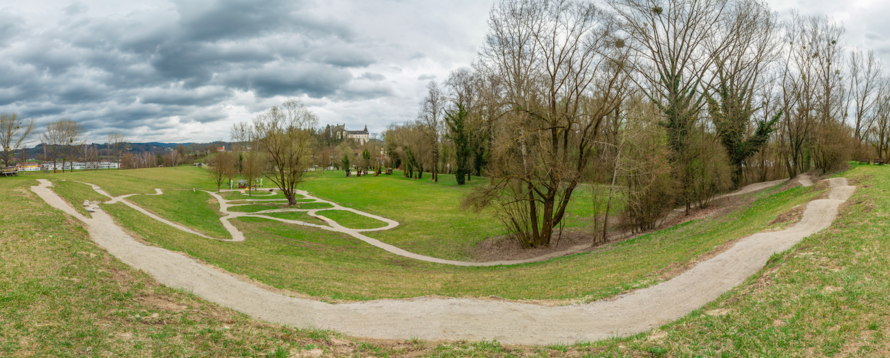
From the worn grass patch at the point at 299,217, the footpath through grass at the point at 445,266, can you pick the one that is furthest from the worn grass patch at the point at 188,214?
the worn grass patch at the point at 299,217

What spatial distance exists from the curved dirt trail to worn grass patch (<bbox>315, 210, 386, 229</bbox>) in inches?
737

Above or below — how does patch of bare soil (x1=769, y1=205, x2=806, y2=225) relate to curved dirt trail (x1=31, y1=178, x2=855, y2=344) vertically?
above

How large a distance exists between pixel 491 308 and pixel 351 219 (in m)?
25.9

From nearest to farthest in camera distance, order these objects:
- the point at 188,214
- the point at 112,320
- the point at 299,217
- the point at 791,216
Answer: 1. the point at 112,320
2. the point at 791,216
3. the point at 188,214
4. the point at 299,217

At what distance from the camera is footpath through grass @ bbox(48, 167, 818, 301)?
12281 mm

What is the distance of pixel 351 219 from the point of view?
Result: 34.0 meters

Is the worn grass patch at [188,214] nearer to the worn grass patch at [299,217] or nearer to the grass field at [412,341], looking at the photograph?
the worn grass patch at [299,217]

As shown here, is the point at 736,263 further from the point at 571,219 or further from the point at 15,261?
the point at 571,219

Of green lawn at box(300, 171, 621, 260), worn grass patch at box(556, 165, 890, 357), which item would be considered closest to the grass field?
worn grass patch at box(556, 165, 890, 357)

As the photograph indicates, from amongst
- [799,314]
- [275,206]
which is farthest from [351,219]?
[799,314]

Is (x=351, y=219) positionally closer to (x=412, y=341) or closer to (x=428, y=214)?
(x=428, y=214)

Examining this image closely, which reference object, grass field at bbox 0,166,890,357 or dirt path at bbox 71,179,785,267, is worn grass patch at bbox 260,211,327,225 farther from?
grass field at bbox 0,166,890,357

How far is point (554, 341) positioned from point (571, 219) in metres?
25.9

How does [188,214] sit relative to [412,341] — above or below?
below
